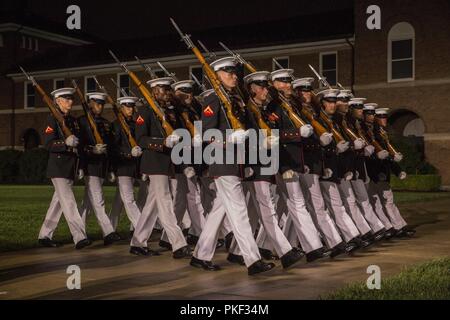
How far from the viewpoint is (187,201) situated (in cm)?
1073

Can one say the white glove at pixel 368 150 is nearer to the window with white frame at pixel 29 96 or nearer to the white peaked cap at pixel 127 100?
the white peaked cap at pixel 127 100

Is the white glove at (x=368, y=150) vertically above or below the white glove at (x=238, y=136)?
below

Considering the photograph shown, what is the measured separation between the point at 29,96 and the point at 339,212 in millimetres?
41259

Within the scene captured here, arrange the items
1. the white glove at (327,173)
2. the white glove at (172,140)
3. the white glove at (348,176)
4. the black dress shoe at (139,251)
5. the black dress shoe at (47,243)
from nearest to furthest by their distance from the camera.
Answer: the white glove at (172,140), the black dress shoe at (139,251), the white glove at (327,173), the white glove at (348,176), the black dress shoe at (47,243)

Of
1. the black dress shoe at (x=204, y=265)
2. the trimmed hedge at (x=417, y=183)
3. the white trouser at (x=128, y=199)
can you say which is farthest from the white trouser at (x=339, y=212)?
the trimmed hedge at (x=417, y=183)

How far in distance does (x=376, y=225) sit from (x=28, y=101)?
4036cm

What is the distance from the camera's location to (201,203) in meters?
11.2

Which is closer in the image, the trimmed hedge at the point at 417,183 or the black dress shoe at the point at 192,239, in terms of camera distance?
the black dress shoe at the point at 192,239

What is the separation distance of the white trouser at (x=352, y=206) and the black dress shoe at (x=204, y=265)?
2935 mm

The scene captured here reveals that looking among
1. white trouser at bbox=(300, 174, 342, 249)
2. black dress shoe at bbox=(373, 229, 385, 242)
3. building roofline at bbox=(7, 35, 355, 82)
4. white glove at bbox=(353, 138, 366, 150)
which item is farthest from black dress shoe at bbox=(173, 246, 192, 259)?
building roofline at bbox=(7, 35, 355, 82)

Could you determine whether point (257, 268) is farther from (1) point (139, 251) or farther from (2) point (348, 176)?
(2) point (348, 176)

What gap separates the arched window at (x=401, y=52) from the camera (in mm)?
33156

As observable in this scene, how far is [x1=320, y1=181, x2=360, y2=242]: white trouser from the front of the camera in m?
10.3
